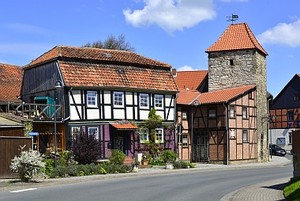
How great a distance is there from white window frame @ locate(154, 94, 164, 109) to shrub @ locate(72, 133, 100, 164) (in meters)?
9.04

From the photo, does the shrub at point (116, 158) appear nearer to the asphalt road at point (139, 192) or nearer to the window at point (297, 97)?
the asphalt road at point (139, 192)

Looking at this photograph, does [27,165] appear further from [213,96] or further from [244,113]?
[244,113]

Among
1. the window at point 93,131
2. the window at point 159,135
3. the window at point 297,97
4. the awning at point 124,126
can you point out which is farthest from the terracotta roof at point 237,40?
the window at point 297,97

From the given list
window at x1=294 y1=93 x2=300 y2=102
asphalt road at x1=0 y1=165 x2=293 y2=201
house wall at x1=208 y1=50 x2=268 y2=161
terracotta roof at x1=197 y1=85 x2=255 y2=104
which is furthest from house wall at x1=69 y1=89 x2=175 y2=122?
window at x1=294 y1=93 x2=300 y2=102

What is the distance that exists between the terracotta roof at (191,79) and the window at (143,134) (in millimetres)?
15017

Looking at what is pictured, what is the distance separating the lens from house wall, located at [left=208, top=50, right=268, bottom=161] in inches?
1865

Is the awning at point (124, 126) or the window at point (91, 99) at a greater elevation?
the window at point (91, 99)

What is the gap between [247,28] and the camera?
1996 inches

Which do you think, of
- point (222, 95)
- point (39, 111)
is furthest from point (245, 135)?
point (39, 111)

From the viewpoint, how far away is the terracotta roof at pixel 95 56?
36828 mm

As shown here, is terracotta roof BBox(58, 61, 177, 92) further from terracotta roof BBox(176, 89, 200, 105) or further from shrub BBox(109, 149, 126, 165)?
shrub BBox(109, 149, 126, 165)

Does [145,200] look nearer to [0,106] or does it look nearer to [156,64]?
[0,106]

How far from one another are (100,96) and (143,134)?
505 cm

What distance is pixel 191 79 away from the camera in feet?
181
